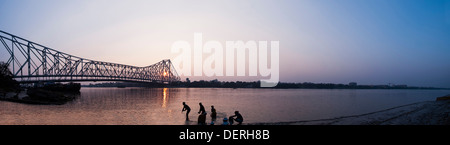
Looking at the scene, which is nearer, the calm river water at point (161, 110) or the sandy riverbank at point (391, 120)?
the sandy riverbank at point (391, 120)

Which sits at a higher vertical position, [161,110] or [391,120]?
[391,120]

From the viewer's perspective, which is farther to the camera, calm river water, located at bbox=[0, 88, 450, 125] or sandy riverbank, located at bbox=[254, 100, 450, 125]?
calm river water, located at bbox=[0, 88, 450, 125]

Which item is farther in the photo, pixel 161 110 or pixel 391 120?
pixel 161 110
